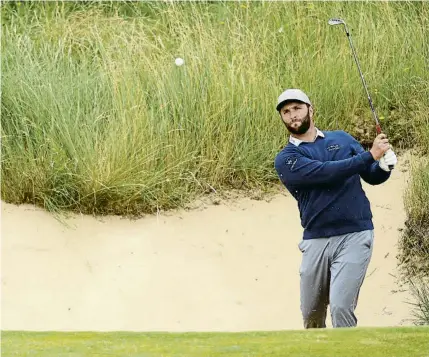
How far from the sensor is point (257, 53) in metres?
11.3

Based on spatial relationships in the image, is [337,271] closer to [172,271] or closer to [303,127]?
[303,127]

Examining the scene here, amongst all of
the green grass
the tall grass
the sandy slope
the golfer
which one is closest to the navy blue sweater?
the golfer

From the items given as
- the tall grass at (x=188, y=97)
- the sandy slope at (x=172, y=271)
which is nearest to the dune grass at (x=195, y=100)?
the tall grass at (x=188, y=97)

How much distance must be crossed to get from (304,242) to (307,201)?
8.8 inches

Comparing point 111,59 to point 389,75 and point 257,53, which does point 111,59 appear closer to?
point 257,53

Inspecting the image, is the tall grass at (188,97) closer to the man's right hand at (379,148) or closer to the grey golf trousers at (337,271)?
the grey golf trousers at (337,271)

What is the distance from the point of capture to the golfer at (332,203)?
5.59 m

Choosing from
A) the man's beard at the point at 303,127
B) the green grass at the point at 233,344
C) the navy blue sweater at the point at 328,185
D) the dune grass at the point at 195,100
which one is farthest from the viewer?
the dune grass at the point at 195,100

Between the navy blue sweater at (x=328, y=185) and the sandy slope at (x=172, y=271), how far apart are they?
10.1ft

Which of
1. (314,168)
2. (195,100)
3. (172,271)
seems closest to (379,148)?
(314,168)

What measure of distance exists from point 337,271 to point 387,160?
24.7 inches

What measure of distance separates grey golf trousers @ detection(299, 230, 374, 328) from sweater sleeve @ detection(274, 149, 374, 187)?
1.09ft

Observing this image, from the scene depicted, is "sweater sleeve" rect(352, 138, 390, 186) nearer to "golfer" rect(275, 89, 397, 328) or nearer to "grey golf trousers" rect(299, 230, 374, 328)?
"golfer" rect(275, 89, 397, 328)

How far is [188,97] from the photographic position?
1038cm
